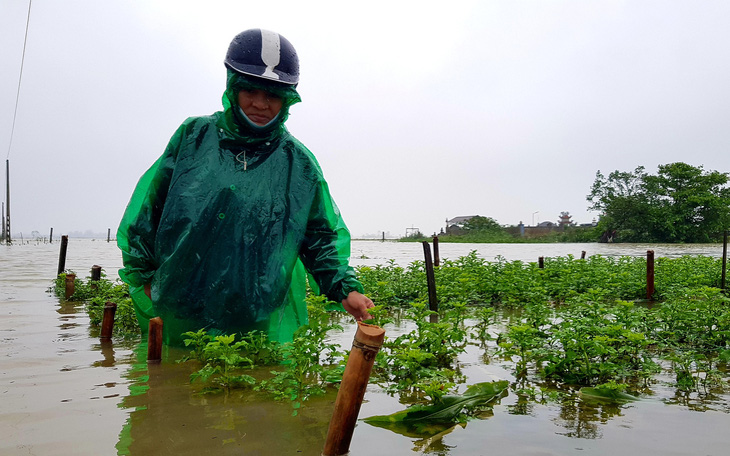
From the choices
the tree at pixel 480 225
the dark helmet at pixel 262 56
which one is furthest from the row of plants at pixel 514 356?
the tree at pixel 480 225

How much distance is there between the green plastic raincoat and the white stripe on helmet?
0.18 metres

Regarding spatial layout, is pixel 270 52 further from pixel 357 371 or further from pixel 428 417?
pixel 428 417

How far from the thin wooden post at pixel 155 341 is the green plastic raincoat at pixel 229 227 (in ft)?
0.29

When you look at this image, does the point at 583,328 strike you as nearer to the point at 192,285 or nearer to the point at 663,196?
the point at 192,285

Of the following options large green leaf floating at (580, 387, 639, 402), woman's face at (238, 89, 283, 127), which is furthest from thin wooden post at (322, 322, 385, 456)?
large green leaf floating at (580, 387, 639, 402)

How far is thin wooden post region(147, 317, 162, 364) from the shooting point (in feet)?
11.9

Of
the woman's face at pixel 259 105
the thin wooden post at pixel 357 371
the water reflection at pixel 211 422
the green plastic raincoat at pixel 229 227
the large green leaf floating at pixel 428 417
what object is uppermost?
the woman's face at pixel 259 105

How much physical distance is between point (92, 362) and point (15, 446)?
73.8 inches

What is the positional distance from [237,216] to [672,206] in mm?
51138

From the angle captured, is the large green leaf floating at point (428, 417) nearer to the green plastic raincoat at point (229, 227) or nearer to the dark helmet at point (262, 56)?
the green plastic raincoat at point (229, 227)

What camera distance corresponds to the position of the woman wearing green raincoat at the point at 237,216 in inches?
134

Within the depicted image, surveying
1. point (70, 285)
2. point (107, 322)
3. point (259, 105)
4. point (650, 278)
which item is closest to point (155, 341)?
point (107, 322)

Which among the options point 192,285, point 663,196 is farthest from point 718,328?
point 663,196

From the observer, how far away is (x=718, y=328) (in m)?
5.15
